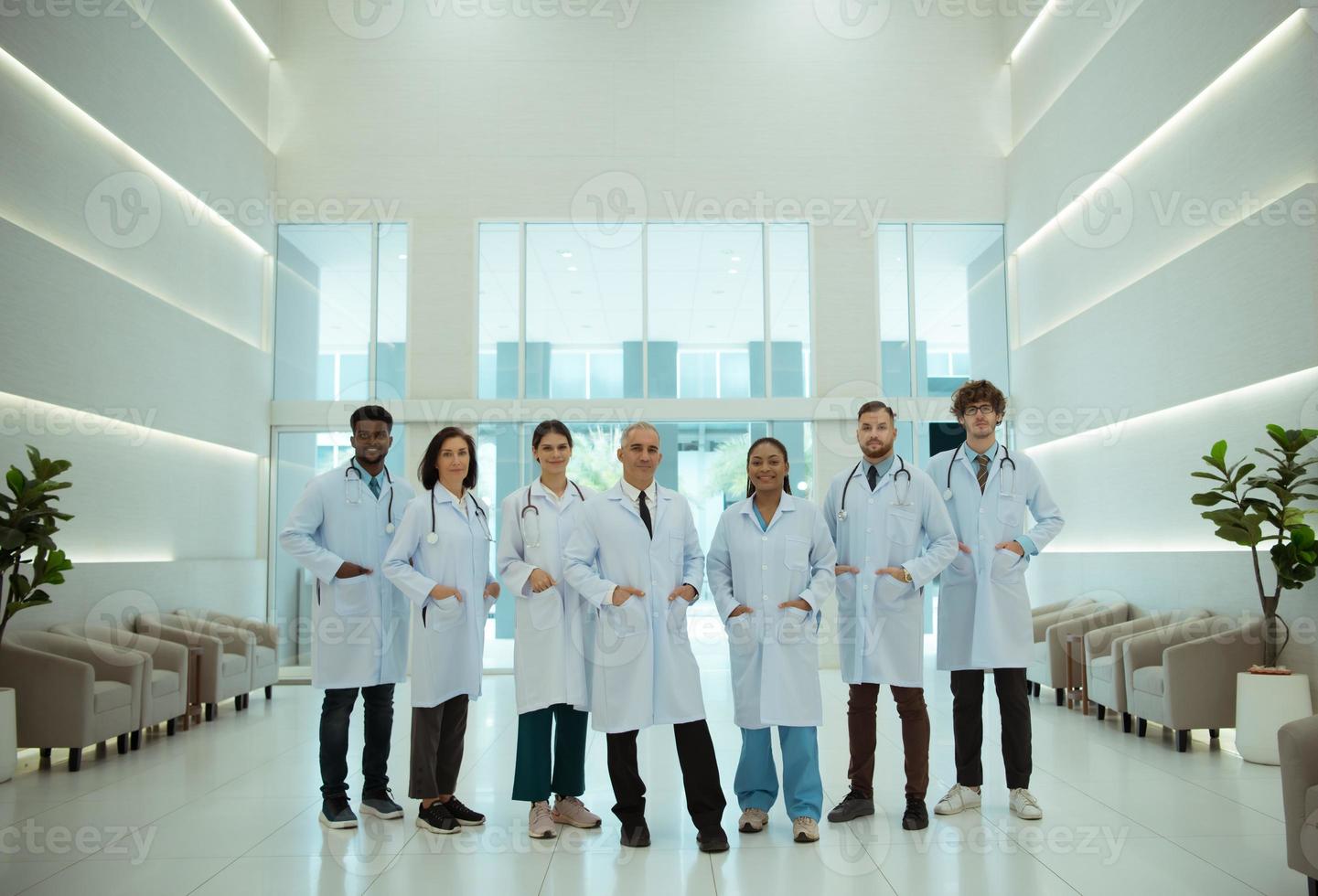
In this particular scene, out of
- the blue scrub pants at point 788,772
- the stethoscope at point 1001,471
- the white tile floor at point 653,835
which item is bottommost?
the white tile floor at point 653,835

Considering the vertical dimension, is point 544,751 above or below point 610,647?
below

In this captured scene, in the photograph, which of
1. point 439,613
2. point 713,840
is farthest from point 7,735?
point 713,840

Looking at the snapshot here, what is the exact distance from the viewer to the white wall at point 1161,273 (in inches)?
267

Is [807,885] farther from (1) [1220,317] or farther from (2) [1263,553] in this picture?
(1) [1220,317]

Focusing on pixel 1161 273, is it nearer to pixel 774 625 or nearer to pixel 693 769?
pixel 774 625

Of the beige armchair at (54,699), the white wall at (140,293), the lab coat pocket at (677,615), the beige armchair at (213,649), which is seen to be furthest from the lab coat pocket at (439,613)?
the beige armchair at (213,649)

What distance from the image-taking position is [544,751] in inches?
180

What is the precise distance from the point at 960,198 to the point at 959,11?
2.25 m

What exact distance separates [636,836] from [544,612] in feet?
3.39

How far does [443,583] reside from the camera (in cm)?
472

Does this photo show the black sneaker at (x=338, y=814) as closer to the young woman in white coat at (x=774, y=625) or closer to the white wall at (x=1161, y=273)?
the young woman in white coat at (x=774, y=625)

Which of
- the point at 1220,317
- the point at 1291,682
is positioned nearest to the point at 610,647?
the point at 1291,682

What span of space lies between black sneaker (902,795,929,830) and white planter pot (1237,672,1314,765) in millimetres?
2811

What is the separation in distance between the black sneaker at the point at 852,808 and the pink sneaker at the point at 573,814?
1097mm
